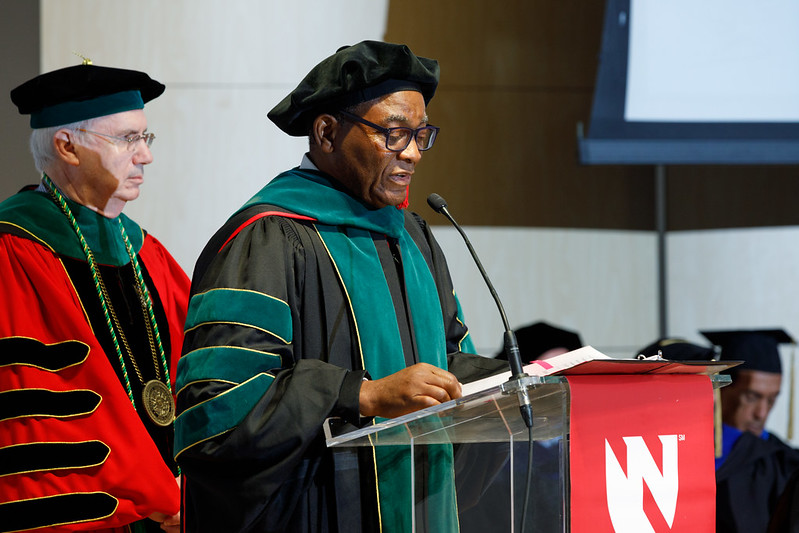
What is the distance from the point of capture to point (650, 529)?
1603 millimetres

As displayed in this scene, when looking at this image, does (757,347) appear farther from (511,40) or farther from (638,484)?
(638,484)

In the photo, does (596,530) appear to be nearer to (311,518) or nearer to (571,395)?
(571,395)

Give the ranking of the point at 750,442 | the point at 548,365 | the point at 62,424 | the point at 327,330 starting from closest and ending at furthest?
the point at 548,365 → the point at 327,330 → the point at 62,424 → the point at 750,442

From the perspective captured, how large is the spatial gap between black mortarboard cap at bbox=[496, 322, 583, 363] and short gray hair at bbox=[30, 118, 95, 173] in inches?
94.7

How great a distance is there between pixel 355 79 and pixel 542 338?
9.08ft

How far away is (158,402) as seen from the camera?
2.63 m

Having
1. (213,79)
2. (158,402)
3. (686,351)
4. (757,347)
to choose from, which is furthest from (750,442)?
(158,402)

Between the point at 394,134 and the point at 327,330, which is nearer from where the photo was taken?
the point at 327,330

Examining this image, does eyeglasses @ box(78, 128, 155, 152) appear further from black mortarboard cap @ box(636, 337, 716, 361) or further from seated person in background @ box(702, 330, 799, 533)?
seated person in background @ box(702, 330, 799, 533)

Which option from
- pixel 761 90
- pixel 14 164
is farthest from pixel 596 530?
pixel 761 90

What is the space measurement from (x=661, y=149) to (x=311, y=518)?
332cm

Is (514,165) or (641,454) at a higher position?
(514,165)

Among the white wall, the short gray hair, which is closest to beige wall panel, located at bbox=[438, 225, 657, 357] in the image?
the white wall

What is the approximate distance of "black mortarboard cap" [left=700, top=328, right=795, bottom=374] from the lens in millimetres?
4859
